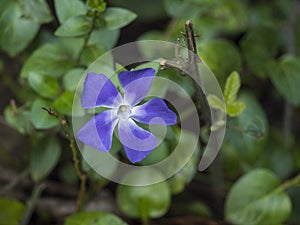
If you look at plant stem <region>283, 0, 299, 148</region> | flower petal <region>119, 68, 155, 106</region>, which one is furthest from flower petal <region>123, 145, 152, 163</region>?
plant stem <region>283, 0, 299, 148</region>

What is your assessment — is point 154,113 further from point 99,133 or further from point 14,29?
point 14,29

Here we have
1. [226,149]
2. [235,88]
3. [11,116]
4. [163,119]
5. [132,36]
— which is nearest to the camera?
[163,119]

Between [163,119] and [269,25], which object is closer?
[163,119]

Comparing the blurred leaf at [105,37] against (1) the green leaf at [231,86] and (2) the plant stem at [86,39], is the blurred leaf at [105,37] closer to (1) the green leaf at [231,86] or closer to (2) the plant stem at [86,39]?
(2) the plant stem at [86,39]

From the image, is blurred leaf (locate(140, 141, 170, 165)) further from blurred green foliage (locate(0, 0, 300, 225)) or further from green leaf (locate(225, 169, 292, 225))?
green leaf (locate(225, 169, 292, 225))

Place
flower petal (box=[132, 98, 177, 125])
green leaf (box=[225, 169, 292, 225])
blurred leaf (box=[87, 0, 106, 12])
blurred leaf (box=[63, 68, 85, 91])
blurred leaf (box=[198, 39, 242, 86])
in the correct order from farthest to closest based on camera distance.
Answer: blurred leaf (box=[198, 39, 242, 86]) → green leaf (box=[225, 169, 292, 225]) → blurred leaf (box=[63, 68, 85, 91]) → blurred leaf (box=[87, 0, 106, 12]) → flower petal (box=[132, 98, 177, 125])

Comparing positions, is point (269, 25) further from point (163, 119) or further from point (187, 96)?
point (163, 119)

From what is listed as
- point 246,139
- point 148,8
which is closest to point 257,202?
point 246,139

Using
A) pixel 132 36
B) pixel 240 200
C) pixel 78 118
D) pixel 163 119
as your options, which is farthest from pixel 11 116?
pixel 132 36
